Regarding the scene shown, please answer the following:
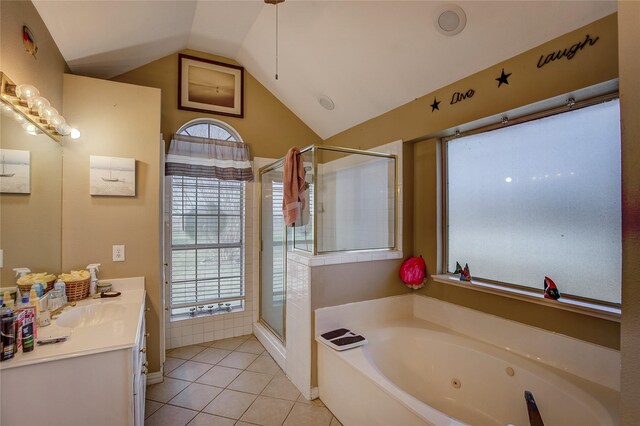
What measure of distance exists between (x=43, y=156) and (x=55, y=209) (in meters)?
0.42

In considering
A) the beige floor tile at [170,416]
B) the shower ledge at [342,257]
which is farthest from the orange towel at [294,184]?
the beige floor tile at [170,416]

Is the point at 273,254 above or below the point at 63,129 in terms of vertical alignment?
below

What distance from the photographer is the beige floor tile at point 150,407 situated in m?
2.15

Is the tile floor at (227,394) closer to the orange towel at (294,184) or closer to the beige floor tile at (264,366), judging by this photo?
the beige floor tile at (264,366)

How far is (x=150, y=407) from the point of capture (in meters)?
2.21

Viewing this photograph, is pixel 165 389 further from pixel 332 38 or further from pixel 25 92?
pixel 332 38

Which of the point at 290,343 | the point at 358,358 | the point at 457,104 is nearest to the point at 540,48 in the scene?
the point at 457,104

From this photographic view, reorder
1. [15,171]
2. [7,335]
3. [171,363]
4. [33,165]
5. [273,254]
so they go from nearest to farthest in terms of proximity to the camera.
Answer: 1. [7,335]
2. [15,171]
3. [33,165]
4. [171,363]
5. [273,254]

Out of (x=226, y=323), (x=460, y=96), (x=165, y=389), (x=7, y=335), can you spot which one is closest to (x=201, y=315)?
(x=226, y=323)

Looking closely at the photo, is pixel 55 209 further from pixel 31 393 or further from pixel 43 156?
pixel 31 393

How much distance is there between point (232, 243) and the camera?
3.52 metres

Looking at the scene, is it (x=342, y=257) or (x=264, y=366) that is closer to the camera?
(x=342, y=257)

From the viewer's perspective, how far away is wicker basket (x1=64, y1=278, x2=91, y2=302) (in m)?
1.94

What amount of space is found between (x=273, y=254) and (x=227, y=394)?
4.59 feet
